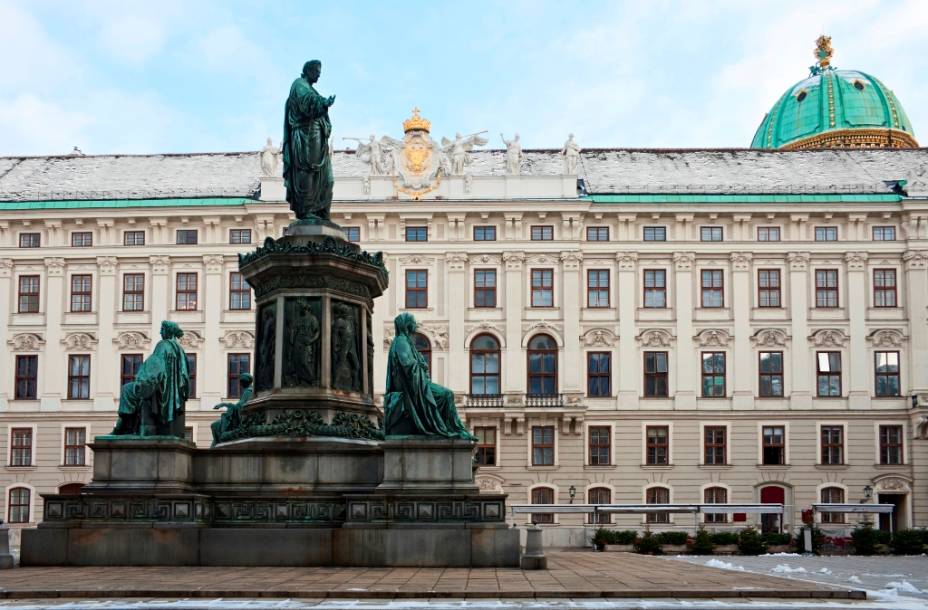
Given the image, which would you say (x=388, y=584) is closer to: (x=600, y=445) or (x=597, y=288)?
(x=600, y=445)

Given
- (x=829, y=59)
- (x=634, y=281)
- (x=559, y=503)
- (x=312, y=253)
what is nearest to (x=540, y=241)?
(x=634, y=281)

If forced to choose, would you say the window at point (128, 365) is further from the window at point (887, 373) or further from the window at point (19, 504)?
the window at point (887, 373)

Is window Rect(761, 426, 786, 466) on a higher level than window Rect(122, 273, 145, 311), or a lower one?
lower

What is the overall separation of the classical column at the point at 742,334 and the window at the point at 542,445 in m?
8.45

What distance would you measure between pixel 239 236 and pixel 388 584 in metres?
46.1

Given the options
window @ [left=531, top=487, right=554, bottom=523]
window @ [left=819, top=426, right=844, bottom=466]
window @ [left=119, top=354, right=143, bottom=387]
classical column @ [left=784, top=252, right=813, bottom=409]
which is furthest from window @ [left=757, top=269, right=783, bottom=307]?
window @ [left=119, top=354, right=143, bottom=387]

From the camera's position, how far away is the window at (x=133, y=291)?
62.2 meters

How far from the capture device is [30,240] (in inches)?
2452

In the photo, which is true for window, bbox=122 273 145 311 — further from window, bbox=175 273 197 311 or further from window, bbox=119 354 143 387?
window, bbox=119 354 143 387

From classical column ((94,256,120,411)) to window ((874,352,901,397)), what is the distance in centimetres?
3453

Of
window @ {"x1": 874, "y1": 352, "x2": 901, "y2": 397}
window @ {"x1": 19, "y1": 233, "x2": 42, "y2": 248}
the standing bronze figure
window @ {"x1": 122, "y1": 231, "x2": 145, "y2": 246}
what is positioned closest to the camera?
the standing bronze figure

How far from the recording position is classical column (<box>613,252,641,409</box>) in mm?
60594

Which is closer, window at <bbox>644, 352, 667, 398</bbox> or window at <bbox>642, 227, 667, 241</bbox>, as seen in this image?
window at <bbox>644, 352, 667, 398</bbox>

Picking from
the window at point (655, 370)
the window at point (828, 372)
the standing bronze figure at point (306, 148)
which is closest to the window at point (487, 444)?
the window at point (655, 370)
